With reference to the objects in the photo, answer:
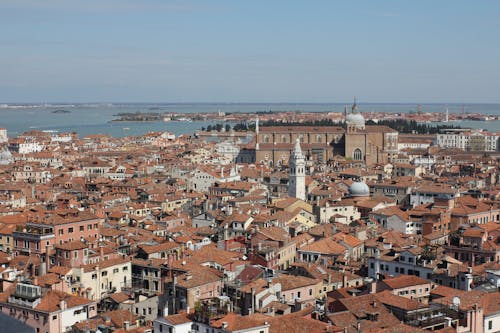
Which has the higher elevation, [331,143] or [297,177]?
[297,177]

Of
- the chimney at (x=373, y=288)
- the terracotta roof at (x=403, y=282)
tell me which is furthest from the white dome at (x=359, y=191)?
the chimney at (x=373, y=288)

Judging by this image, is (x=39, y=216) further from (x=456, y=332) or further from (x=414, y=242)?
(x=456, y=332)

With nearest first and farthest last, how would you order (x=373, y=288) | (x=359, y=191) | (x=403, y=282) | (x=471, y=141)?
(x=373, y=288)
(x=403, y=282)
(x=359, y=191)
(x=471, y=141)

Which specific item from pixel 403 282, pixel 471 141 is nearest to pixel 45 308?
pixel 403 282

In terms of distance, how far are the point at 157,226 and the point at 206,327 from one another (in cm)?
1161

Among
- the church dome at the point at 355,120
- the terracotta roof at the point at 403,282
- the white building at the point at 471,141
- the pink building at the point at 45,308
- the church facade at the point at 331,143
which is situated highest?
the church dome at the point at 355,120

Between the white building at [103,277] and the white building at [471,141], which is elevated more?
the white building at [103,277]

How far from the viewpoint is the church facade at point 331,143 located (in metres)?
54.6

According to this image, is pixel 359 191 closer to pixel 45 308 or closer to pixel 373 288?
pixel 373 288

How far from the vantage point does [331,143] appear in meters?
57.9

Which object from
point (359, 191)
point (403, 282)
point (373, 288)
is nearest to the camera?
point (373, 288)

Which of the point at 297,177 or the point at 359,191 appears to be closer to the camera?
the point at 359,191

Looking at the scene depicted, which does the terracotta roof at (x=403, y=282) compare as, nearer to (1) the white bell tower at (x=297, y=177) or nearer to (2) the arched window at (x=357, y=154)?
(1) the white bell tower at (x=297, y=177)

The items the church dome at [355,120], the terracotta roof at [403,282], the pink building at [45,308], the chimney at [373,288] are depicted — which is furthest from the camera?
the church dome at [355,120]
